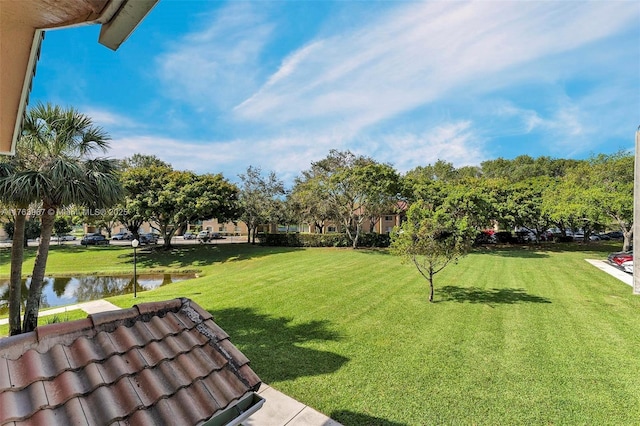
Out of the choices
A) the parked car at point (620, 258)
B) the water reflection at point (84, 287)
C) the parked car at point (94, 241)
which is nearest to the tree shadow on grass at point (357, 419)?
the water reflection at point (84, 287)

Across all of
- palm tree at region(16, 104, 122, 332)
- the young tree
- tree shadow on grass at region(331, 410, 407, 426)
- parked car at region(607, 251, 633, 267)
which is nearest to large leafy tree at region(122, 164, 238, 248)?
palm tree at region(16, 104, 122, 332)

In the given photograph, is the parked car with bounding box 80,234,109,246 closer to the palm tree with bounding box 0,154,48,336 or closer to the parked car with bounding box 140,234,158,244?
the parked car with bounding box 140,234,158,244

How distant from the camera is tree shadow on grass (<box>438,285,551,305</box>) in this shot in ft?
31.2

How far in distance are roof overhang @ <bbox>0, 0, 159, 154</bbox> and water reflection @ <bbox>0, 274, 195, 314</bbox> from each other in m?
13.6

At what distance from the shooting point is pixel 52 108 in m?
7.41


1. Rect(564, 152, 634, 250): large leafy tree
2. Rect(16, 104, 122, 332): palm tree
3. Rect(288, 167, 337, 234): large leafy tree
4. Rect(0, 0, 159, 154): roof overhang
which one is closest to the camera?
Rect(0, 0, 159, 154): roof overhang

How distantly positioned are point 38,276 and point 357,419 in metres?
7.76

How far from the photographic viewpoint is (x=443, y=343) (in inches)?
254

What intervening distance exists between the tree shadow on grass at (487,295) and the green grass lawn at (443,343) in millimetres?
37

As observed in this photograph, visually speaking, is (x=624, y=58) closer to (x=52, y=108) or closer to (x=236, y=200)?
(x=52, y=108)

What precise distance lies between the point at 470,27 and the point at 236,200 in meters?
24.6

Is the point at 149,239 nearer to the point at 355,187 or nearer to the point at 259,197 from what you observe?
the point at 259,197

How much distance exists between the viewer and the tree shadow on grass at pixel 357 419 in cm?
400

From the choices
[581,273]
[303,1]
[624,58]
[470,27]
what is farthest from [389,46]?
[581,273]
